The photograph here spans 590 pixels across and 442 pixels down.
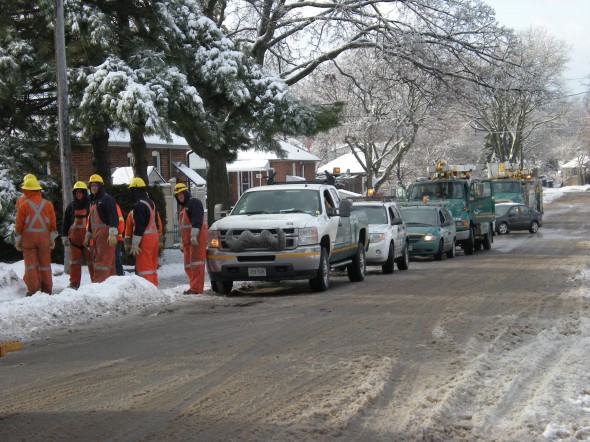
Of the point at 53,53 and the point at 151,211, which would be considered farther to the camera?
the point at 53,53

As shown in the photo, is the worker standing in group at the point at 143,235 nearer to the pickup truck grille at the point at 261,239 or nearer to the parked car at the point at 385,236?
the pickup truck grille at the point at 261,239

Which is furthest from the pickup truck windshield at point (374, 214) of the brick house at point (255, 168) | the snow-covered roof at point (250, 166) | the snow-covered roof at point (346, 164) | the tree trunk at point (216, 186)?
the snow-covered roof at point (346, 164)

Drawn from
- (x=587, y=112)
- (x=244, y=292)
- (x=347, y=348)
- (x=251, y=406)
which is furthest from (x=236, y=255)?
(x=587, y=112)

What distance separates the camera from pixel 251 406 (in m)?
6.18

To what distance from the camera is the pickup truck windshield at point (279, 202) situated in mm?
14805

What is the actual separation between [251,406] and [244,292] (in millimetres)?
8627

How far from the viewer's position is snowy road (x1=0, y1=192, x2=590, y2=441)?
5688 millimetres

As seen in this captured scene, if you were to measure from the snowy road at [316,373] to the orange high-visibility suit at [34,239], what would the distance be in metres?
2.27

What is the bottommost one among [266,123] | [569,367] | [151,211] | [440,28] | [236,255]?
[569,367]

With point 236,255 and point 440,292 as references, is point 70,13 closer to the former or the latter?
point 236,255

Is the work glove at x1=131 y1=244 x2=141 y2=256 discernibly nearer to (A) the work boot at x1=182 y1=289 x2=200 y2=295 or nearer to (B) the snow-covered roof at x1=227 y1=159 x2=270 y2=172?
(A) the work boot at x1=182 y1=289 x2=200 y2=295

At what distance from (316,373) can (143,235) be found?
21.7ft

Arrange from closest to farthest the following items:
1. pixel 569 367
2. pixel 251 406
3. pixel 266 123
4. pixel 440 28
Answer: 1. pixel 251 406
2. pixel 569 367
3. pixel 266 123
4. pixel 440 28

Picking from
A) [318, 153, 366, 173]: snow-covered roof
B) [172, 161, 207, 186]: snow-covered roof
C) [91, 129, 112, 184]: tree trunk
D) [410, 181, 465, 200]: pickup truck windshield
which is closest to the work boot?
[91, 129, 112, 184]: tree trunk
